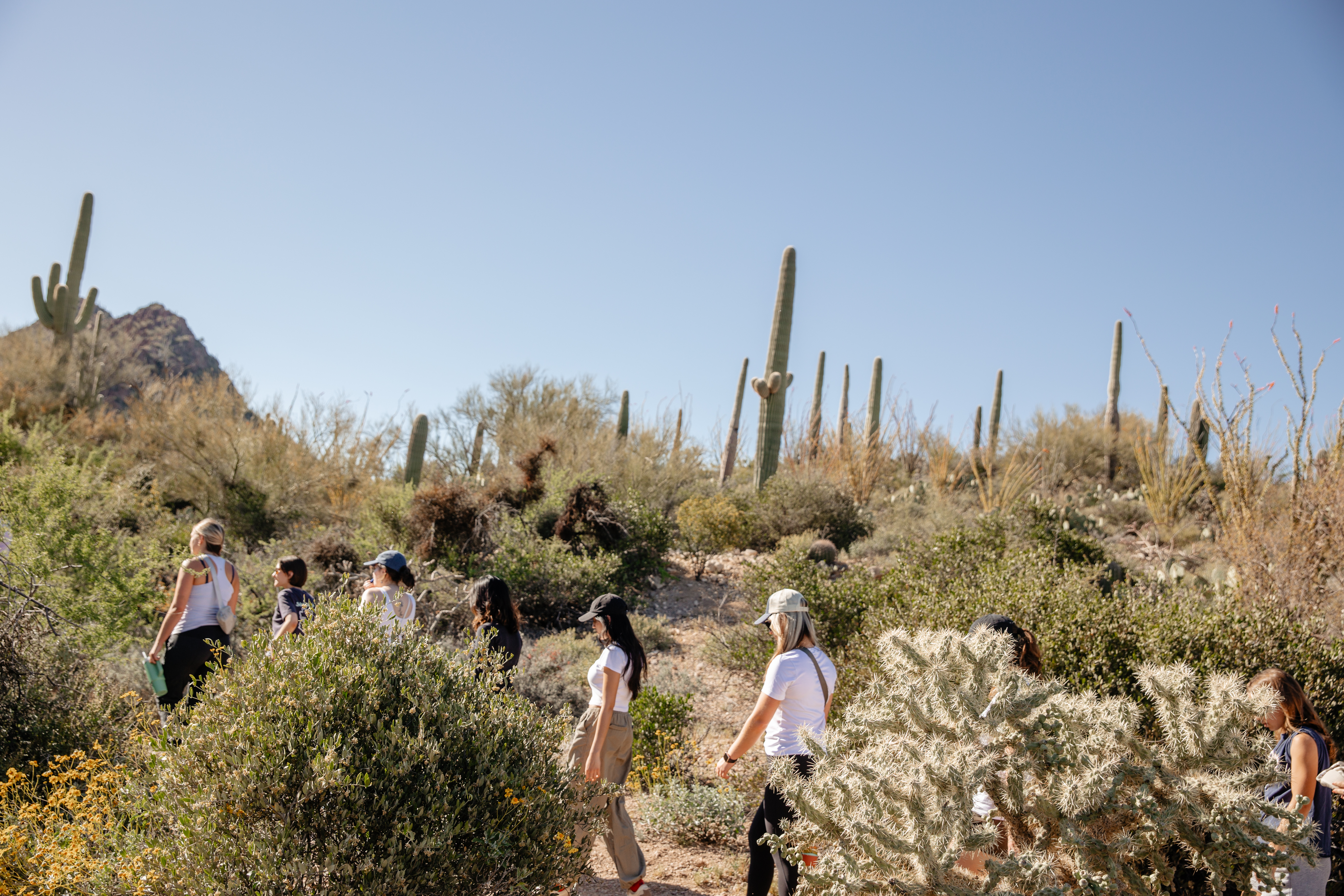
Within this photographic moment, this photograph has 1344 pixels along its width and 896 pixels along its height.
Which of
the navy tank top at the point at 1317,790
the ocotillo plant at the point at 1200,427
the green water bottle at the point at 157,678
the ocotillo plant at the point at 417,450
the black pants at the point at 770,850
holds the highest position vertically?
the ocotillo plant at the point at 1200,427

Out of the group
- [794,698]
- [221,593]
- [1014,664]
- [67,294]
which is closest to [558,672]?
[221,593]

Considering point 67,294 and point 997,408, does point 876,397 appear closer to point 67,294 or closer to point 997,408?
point 997,408

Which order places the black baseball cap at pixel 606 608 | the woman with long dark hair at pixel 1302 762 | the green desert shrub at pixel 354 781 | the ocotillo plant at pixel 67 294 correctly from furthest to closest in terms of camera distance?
the ocotillo plant at pixel 67 294 < the black baseball cap at pixel 606 608 < the woman with long dark hair at pixel 1302 762 < the green desert shrub at pixel 354 781

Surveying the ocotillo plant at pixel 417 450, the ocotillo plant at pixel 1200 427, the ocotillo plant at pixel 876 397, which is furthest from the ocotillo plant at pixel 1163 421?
the ocotillo plant at pixel 417 450

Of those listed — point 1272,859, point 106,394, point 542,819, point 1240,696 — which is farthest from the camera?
point 106,394

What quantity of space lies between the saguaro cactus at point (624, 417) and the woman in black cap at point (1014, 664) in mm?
15152

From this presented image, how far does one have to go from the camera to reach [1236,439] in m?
7.40

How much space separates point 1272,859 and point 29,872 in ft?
14.8

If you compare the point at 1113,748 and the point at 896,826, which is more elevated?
the point at 1113,748

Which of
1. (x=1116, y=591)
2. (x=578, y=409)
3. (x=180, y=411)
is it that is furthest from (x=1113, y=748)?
(x=578, y=409)

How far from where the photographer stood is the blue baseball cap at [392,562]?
4703mm

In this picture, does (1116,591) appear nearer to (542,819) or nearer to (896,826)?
(896,826)

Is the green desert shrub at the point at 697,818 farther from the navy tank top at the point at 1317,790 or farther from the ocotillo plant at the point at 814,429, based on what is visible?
the ocotillo plant at the point at 814,429

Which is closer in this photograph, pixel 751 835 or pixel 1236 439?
pixel 751 835
